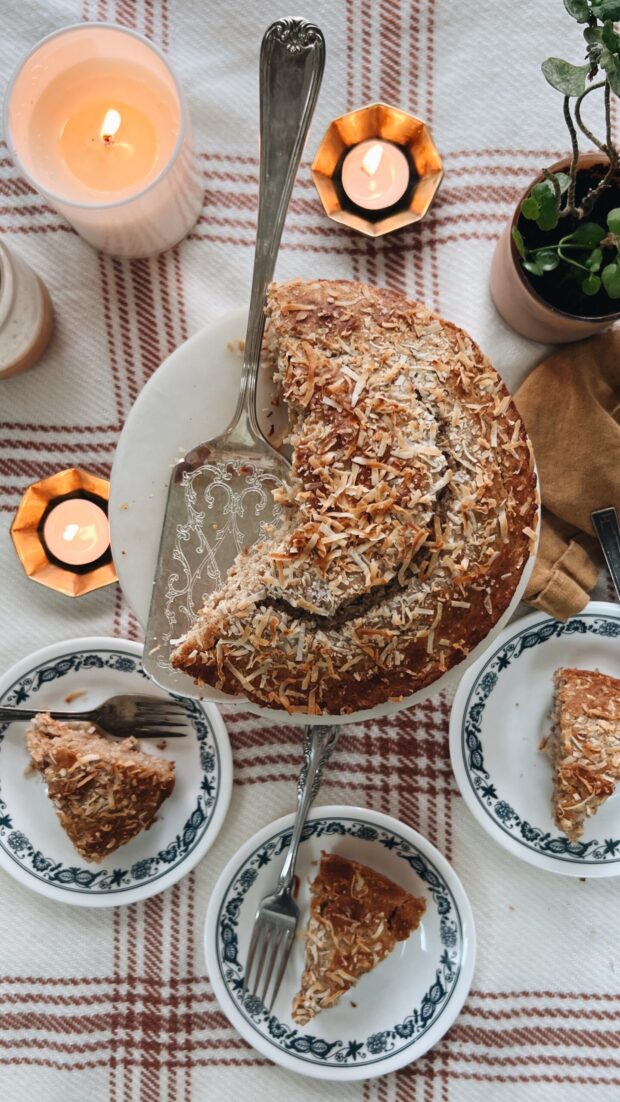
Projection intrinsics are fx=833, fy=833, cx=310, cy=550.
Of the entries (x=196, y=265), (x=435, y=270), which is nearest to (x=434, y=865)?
(x=435, y=270)

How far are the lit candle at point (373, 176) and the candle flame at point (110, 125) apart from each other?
0.55 metres

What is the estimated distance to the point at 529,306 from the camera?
6.18 ft

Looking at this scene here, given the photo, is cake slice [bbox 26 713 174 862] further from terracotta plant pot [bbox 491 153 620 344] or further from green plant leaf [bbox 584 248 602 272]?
green plant leaf [bbox 584 248 602 272]

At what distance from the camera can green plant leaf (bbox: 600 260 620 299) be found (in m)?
1.65

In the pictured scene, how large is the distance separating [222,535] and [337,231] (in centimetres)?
91

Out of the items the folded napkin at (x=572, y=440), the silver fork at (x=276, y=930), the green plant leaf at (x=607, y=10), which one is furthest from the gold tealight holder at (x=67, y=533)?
the green plant leaf at (x=607, y=10)

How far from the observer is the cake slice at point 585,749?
1.99m

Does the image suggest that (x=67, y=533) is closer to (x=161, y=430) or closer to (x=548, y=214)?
(x=161, y=430)

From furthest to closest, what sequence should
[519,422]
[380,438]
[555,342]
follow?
[555,342] < [519,422] < [380,438]

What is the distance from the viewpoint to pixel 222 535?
1695mm

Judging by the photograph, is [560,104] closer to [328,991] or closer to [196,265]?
[196,265]

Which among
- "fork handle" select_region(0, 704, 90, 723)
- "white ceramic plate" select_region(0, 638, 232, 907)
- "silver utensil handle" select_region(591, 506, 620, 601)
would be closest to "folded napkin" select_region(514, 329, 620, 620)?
"silver utensil handle" select_region(591, 506, 620, 601)

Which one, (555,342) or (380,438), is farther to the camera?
(555,342)

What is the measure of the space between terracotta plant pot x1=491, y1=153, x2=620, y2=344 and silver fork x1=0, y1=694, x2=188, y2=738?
1.26 m
